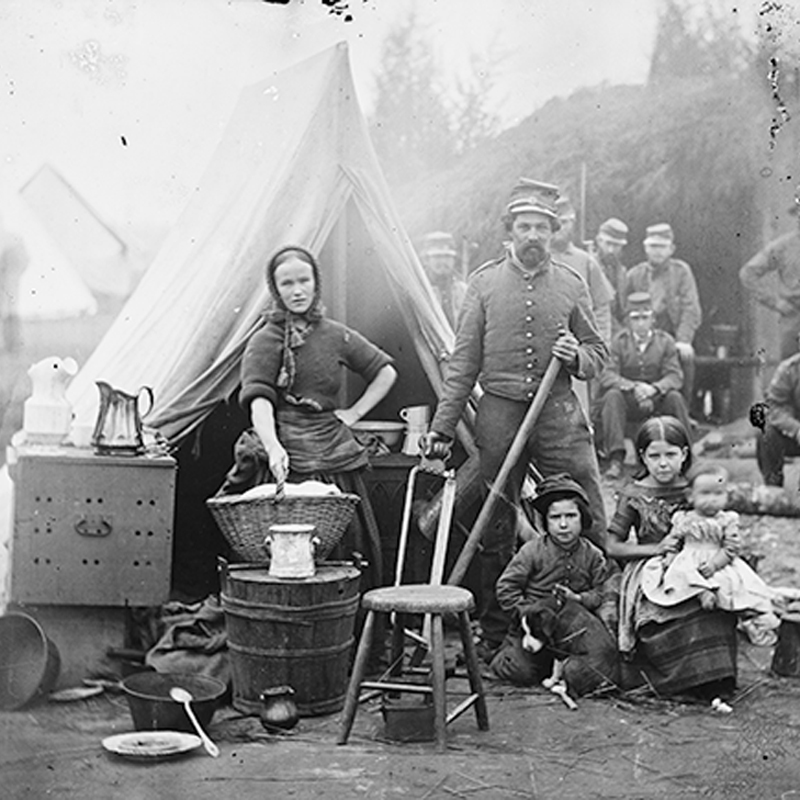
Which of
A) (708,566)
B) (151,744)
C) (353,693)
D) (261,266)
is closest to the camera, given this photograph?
(151,744)

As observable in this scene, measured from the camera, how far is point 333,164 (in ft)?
18.3

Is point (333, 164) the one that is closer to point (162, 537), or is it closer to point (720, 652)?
point (162, 537)

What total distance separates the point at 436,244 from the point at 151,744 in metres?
3.25

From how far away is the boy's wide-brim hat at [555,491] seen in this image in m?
4.76

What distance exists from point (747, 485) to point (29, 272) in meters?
3.80

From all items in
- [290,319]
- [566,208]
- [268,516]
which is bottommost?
[268,516]

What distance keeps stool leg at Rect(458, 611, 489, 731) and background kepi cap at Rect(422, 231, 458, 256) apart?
2615 mm

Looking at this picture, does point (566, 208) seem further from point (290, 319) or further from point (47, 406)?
point (47, 406)

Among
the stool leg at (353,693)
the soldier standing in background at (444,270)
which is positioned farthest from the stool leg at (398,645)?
the soldier standing in background at (444,270)

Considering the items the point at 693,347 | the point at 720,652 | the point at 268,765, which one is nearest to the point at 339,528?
the point at 268,765

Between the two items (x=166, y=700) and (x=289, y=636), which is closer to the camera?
(x=166, y=700)

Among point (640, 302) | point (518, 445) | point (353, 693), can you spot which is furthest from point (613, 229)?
point (353, 693)

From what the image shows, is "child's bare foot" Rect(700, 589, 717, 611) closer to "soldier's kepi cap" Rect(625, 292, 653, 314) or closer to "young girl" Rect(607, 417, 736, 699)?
"young girl" Rect(607, 417, 736, 699)

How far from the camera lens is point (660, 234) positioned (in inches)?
252
